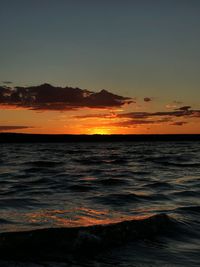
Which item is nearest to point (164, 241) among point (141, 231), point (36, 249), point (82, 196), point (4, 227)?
point (141, 231)

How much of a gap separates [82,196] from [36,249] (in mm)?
7537

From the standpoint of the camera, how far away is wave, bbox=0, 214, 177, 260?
335 inches

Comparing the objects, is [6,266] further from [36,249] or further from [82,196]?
[82,196]

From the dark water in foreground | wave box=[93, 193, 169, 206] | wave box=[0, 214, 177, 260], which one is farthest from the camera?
wave box=[93, 193, 169, 206]

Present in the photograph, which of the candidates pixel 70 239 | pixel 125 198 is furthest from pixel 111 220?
pixel 125 198

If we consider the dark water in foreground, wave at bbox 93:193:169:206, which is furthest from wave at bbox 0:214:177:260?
wave at bbox 93:193:169:206

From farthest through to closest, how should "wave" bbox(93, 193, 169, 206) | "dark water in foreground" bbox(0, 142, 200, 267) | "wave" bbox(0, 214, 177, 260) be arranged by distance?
"wave" bbox(93, 193, 169, 206) → "wave" bbox(0, 214, 177, 260) → "dark water in foreground" bbox(0, 142, 200, 267)

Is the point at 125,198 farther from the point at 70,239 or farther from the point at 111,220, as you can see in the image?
the point at 70,239

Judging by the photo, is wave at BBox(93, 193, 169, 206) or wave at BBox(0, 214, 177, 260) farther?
wave at BBox(93, 193, 169, 206)

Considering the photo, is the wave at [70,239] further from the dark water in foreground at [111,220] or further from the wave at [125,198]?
the wave at [125,198]

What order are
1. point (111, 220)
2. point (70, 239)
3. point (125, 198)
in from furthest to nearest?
point (125, 198)
point (111, 220)
point (70, 239)

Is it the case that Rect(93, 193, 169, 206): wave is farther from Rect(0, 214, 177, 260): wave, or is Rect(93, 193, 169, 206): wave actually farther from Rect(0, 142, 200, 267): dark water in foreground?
Rect(0, 214, 177, 260): wave

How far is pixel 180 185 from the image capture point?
67.5 feet

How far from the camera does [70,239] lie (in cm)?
920
